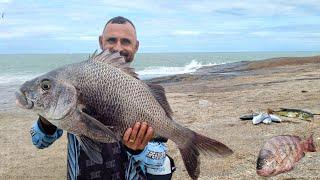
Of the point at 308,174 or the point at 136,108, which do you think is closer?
the point at 136,108

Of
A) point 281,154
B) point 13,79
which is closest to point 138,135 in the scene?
point 281,154

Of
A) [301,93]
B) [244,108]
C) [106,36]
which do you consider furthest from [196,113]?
[106,36]

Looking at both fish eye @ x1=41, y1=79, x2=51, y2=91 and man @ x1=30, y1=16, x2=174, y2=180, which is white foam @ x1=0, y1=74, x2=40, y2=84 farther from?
fish eye @ x1=41, y1=79, x2=51, y2=91

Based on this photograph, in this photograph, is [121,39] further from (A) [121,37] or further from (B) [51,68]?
(B) [51,68]

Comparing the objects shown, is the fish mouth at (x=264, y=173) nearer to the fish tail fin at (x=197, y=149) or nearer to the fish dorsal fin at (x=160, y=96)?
the fish tail fin at (x=197, y=149)

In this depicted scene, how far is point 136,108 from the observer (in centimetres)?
294

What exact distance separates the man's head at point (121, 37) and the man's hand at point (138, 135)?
117cm

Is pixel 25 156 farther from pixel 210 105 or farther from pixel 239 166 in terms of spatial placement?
pixel 210 105

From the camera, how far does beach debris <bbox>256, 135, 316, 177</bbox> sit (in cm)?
515

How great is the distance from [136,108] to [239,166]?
3549mm

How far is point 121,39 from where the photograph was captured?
13.5 feet

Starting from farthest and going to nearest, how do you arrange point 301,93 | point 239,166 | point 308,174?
point 301,93, point 239,166, point 308,174

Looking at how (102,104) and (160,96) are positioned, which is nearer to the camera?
(102,104)

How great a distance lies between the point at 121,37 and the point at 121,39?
0.06ft
